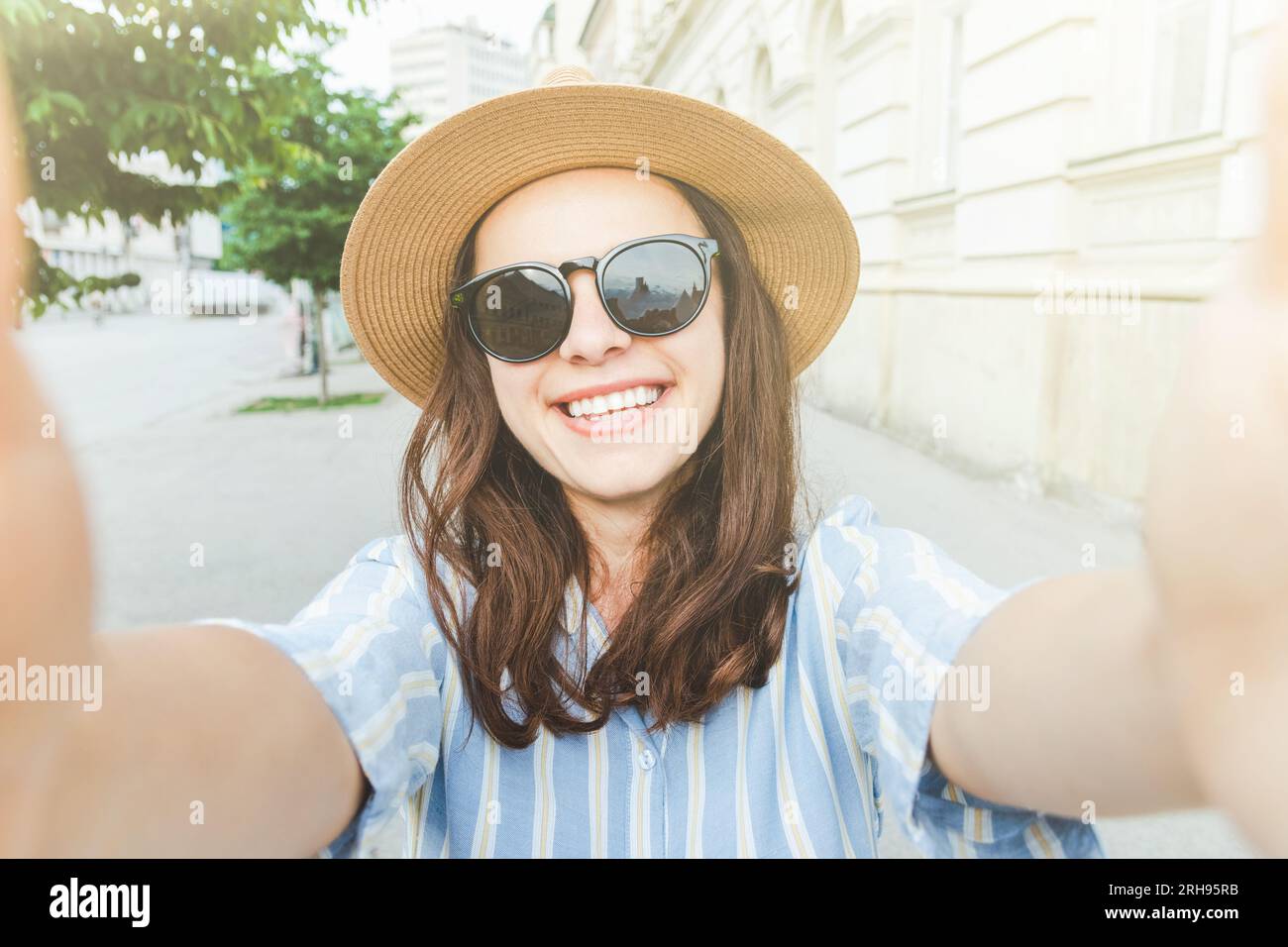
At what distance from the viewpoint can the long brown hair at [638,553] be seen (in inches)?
44.3

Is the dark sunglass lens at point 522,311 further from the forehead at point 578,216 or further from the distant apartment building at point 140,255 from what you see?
the distant apartment building at point 140,255

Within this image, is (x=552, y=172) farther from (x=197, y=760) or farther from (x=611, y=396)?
(x=197, y=760)

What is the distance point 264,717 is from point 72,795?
0.69 ft

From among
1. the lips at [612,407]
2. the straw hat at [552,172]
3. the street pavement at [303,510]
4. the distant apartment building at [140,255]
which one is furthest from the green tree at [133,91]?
the distant apartment building at [140,255]

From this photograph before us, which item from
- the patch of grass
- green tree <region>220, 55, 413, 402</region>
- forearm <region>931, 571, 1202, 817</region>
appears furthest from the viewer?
the patch of grass

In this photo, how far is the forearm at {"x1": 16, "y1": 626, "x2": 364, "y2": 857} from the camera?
23.3 inches

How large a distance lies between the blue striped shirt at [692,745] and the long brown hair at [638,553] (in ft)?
0.11

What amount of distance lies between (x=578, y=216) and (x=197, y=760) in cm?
83

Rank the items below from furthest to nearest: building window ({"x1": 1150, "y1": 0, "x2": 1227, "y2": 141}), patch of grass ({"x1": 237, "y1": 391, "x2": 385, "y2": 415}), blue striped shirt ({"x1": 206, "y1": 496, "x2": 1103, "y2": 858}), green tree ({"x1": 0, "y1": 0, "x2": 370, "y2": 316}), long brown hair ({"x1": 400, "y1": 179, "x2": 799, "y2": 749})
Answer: patch of grass ({"x1": 237, "y1": 391, "x2": 385, "y2": 415}) < building window ({"x1": 1150, "y1": 0, "x2": 1227, "y2": 141}) < green tree ({"x1": 0, "y1": 0, "x2": 370, "y2": 316}) < long brown hair ({"x1": 400, "y1": 179, "x2": 799, "y2": 749}) < blue striped shirt ({"x1": 206, "y1": 496, "x2": 1103, "y2": 858})

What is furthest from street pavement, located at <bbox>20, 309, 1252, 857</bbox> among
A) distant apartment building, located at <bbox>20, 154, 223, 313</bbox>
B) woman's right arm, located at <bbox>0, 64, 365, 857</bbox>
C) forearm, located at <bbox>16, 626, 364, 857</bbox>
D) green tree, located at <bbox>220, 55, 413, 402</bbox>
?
distant apartment building, located at <bbox>20, 154, 223, 313</bbox>

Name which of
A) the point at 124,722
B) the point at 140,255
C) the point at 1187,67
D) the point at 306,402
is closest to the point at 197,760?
the point at 124,722

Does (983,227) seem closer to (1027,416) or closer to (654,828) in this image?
(1027,416)

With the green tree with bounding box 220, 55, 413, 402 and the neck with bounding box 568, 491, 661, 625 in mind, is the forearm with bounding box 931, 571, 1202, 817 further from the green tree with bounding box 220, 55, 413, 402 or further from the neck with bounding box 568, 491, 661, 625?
the green tree with bounding box 220, 55, 413, 402

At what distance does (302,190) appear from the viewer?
32.4 ft
